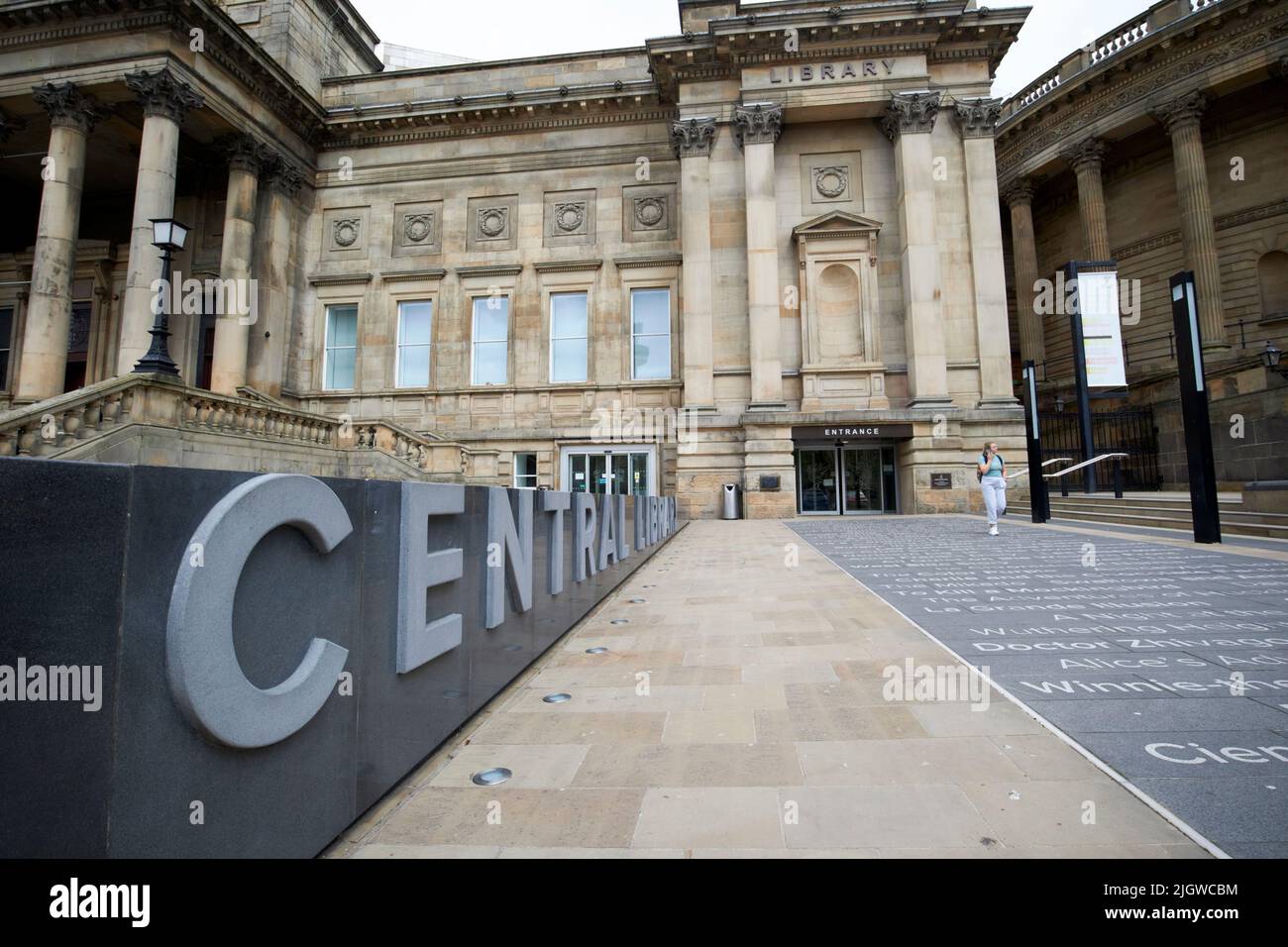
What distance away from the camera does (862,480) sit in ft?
77.0

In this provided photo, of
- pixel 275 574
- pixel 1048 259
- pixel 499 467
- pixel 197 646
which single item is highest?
pixel 1048 259

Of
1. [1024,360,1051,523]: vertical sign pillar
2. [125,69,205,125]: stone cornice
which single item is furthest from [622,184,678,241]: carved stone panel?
[125,69,205,125]: stone cornice

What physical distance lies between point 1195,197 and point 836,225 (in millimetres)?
Answer: 15291

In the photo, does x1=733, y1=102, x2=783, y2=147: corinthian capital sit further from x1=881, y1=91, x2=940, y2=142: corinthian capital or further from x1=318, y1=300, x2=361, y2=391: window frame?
x1=318, y1=300, x2=361, y2=391: window frame

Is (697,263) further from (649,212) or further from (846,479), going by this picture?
(846,479)

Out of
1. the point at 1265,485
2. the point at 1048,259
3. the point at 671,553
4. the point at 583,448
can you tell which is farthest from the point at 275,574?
the point at 1048,259

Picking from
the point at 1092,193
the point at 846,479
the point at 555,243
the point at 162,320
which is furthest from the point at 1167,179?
the point at 162,320

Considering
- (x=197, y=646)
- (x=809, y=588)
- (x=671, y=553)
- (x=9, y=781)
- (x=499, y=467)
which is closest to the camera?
(x=9, y=781)

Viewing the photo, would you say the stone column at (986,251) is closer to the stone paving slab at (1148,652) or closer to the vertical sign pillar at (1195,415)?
the vertical sign pillar at (1195,415)

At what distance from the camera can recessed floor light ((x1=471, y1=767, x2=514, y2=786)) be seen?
281 centimetres

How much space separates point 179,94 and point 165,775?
1064 inches

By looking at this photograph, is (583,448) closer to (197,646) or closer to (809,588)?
(809,588)

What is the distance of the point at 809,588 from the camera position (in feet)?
24.8
